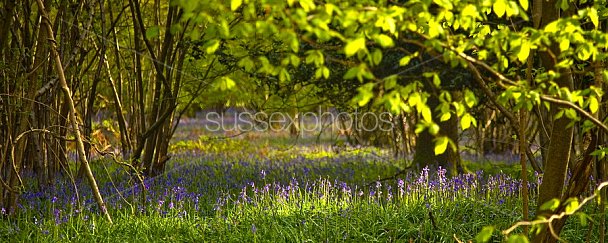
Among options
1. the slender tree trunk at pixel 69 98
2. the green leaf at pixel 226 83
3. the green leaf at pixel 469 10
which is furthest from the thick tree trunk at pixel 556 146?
the slender tree trunk at pixel 69 98

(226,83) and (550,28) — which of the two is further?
(550,28)

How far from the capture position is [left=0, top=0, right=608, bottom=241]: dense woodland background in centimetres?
282

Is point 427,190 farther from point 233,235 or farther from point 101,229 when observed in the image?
point 101,229

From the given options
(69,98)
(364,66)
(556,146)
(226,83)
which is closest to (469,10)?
(364,66)

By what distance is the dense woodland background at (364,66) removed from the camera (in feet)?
9.25

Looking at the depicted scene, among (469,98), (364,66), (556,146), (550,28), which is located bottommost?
(556,146)

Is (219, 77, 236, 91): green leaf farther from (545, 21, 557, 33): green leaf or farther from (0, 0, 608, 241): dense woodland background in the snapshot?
(545, 21, 557, 33): green leaf

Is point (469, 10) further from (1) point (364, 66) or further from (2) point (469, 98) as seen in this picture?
(1) point (364, 66)

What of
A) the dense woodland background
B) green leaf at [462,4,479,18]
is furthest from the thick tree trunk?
green leaf at [462,4,479,18]

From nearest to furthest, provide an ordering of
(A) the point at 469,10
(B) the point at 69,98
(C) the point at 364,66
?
(C) the point at 364,66 < (A) the point at 469,10 < (B) the point at 69,98

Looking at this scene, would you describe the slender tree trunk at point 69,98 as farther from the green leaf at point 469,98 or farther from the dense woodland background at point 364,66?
the green leaf at point 469,98

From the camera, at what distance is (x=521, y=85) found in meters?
3.15

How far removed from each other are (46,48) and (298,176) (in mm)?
4983

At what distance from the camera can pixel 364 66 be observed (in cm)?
261
